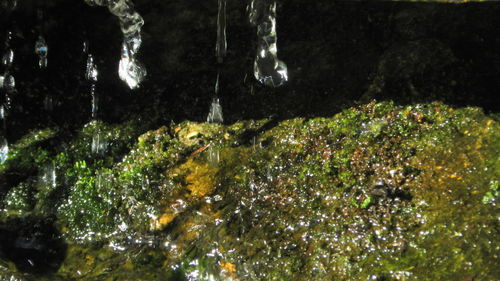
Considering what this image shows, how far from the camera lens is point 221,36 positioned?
462cm

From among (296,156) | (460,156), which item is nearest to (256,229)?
(296,156)

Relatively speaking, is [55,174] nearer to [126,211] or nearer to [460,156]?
[126,211]

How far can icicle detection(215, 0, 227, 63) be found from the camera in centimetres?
460

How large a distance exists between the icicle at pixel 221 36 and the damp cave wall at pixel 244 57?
0.06 m

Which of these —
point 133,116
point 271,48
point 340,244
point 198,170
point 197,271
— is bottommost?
point 197,271

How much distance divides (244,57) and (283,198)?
173 cm

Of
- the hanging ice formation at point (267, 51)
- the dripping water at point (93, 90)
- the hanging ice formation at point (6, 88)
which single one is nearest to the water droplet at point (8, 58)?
the hanging ice formation at point (6, 88)

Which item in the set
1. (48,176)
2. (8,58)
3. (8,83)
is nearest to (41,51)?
(8,58)

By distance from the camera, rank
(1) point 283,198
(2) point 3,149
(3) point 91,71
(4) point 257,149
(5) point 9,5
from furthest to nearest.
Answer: (3) point 91,71
(2) point 3,149
(5) point 9,5
(4) point 257,149
(1) point 283,198

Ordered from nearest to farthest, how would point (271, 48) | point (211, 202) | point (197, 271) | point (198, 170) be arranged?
point (197, 271) < point (211, 202) < point (198, 170) < point (271, 48)

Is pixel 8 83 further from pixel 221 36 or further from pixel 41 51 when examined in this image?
pixel 221 36

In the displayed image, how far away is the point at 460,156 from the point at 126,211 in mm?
2731

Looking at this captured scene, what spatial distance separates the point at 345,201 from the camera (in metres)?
3.30

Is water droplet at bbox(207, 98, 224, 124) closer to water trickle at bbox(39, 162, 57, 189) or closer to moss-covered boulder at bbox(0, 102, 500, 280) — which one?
moss-covered boulder at bbox(0, 102, 500, 280)
